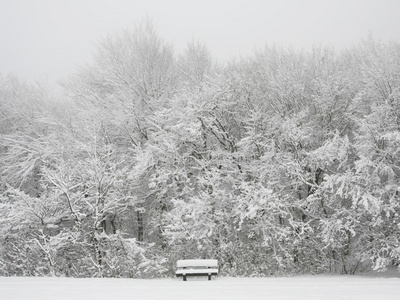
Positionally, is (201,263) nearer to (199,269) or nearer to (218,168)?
(199,269)

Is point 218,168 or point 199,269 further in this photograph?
point 218,168

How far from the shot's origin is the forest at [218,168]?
1338 cm

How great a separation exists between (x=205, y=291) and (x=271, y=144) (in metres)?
8.98

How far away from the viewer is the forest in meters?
13.4

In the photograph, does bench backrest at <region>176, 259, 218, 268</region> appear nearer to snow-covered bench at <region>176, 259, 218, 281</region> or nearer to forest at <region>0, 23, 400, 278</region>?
snow-covered bench at <region>176, 259, 218, 281</region>

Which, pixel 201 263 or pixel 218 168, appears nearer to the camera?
pixel 201 263

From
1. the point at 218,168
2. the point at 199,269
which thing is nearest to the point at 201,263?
the point at 199,269

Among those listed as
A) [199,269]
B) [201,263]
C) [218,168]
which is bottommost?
[199,269]

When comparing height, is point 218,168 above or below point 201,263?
above

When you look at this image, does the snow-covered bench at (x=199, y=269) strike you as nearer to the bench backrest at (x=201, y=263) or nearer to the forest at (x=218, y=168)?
the bench backrest at (x=201, y=263)

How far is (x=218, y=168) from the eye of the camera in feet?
55.3

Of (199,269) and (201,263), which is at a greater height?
(201,263)

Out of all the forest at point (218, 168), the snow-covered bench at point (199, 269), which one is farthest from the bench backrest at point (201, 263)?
the forest at point (218, 168)

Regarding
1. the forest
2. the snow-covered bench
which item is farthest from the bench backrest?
the forest
